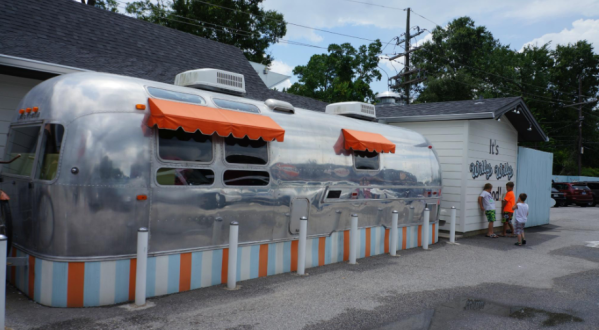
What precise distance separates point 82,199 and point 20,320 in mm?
1334

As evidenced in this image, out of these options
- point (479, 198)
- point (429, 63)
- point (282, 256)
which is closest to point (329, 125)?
point (282, 256)

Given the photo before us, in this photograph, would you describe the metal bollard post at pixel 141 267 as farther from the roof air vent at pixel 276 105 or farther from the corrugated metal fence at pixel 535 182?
the corrugated metal fence at pixel 535 182

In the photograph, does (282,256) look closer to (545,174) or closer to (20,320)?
(20,320)

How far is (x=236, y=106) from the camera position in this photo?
6496mm

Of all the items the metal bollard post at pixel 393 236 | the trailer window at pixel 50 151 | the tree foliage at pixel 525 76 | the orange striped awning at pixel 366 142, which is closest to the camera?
the trailer window at pixel 50 151

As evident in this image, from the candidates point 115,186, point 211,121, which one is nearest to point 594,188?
point 211,121

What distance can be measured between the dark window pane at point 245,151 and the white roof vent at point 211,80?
114 cm

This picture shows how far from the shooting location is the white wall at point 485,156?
1170cm

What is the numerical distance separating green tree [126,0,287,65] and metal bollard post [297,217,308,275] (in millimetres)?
25508

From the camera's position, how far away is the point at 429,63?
43000 millimetres

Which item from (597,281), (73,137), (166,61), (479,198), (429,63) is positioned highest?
(429,63)

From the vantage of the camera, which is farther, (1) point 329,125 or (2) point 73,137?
(1) point 329,125

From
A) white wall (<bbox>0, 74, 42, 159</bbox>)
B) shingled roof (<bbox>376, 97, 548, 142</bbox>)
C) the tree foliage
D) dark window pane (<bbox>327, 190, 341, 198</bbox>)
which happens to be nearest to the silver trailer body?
dark window pane (<bbox>327, 190, 341, 198</bbox>)

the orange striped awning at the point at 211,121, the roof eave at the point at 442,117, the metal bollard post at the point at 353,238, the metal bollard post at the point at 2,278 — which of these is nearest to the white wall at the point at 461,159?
the roof eave at the point at 442,117
